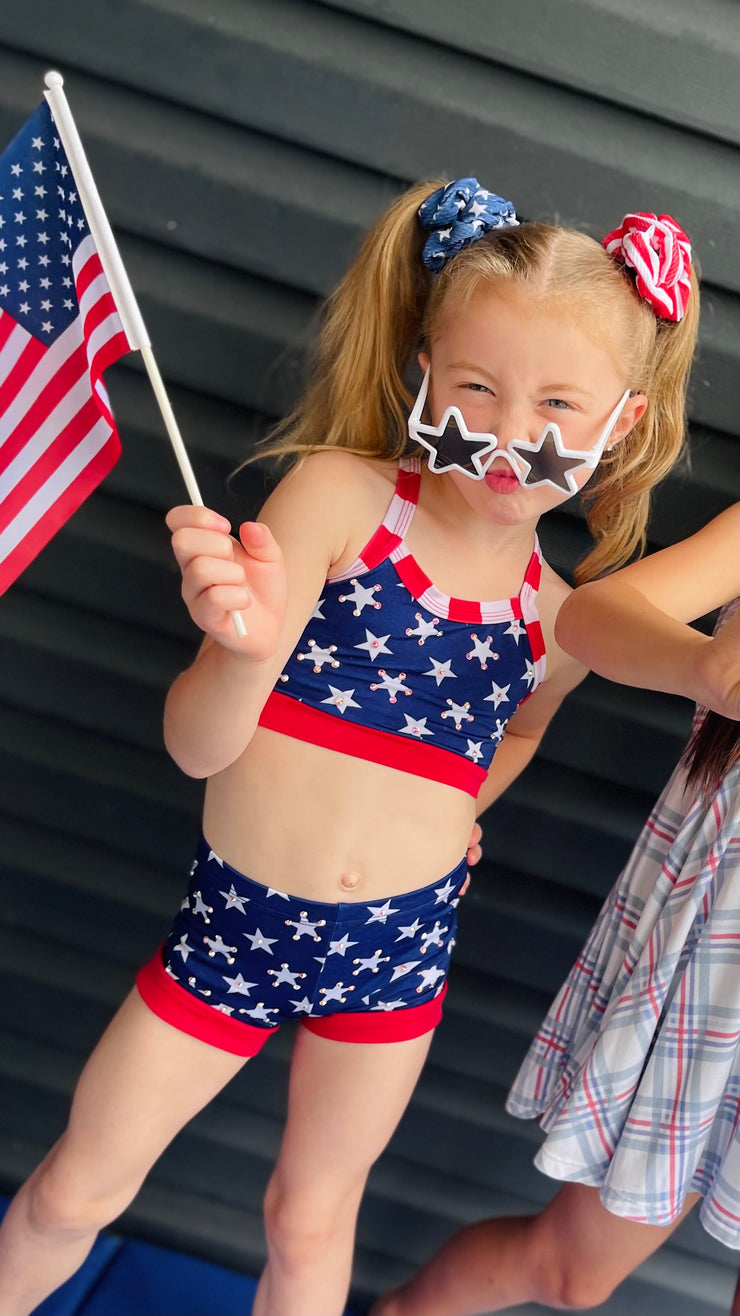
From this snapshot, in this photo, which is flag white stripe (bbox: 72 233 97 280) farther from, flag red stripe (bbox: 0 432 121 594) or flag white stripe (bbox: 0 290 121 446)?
flag red stripe (bbox: 0 432 121 594)

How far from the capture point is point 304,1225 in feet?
5.67

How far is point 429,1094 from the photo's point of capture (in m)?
2.30

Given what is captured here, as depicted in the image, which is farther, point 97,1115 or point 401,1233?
point 401,1233

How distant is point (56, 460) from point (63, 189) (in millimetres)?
324

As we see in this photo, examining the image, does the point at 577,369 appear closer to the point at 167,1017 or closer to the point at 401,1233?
the point at 167,1017

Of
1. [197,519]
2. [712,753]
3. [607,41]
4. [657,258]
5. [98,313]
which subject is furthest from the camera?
[607,41]

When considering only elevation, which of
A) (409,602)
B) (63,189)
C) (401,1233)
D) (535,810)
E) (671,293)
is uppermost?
(671,293)

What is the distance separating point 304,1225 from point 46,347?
1.29 metres

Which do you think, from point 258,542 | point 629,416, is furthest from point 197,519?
point 629,416

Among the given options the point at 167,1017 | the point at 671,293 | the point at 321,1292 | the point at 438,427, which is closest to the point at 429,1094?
the point at 321,1292

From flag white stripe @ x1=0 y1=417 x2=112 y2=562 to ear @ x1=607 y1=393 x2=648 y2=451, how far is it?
681 millimetres

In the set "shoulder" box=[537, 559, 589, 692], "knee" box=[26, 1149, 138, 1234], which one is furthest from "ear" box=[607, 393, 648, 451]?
"knee" box=[26, 1149, 138, 1234]

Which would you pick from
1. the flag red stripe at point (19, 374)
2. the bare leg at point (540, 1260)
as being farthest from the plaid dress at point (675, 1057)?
the flag red stripe at point (19, 374)

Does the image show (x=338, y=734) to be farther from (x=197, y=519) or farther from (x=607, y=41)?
(x=607, y=41)
